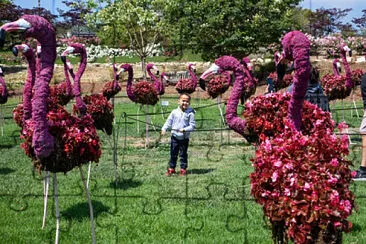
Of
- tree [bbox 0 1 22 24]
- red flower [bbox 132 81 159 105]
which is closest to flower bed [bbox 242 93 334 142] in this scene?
red flower [bbox 132 81 159 105]

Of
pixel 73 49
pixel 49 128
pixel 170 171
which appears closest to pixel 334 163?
pixel 49 128

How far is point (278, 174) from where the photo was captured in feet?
8.60

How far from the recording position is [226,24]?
23.4 meters

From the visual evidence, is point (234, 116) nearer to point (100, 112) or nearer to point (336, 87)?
point (100, 112)

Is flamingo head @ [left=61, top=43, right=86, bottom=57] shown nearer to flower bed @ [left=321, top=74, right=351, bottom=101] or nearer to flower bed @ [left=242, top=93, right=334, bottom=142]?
flower bed @ [left=242, top=93, right=334, bottom=142]

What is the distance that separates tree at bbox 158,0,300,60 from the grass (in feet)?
46.4

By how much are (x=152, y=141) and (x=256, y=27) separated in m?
13.7

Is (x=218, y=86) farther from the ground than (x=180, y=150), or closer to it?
farther from the ground

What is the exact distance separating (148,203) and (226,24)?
61.2ft

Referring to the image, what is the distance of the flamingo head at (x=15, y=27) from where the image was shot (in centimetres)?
290

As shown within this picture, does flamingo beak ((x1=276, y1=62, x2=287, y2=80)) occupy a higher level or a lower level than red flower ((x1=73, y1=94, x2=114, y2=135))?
higher

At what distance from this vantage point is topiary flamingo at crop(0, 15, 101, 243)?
11.0ft

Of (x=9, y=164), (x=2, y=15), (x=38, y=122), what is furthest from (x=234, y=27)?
(x=38, y=122)

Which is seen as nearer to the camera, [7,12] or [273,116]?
[273,116]
